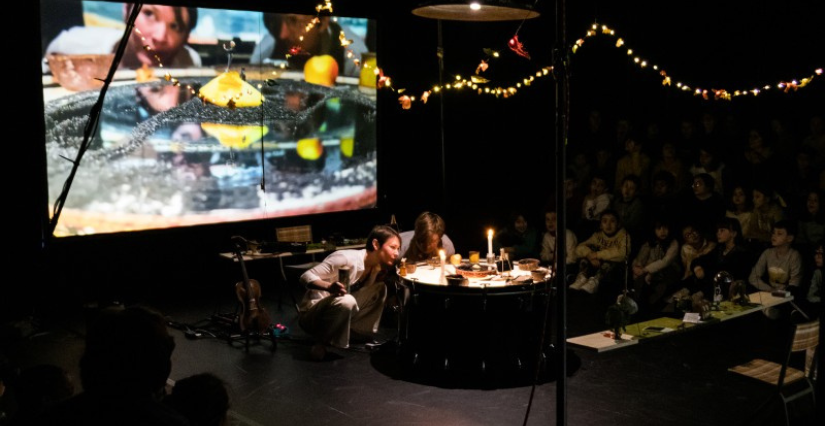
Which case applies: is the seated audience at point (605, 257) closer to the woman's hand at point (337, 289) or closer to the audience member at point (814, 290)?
the audience member at point (814, 290)

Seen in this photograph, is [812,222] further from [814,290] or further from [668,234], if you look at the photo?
[668,234]

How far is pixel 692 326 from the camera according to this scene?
484cm

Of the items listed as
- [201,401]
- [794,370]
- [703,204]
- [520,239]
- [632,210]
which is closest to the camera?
[201,401]

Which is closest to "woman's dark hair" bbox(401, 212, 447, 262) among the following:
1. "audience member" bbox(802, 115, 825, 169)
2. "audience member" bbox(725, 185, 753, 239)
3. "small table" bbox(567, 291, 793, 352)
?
"small table" bbox(567, 291, 793, 352)

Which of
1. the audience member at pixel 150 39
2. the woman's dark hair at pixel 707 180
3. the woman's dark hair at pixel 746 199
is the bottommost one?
the woman's dark hair at pixel 746 199

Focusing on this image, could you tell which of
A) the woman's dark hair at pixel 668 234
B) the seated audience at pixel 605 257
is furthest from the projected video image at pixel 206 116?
the woman's dark hair at pixel 668 234

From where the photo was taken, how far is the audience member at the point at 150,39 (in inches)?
305

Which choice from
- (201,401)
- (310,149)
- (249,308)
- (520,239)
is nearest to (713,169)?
(520,239)

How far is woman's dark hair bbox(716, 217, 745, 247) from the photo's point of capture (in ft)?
23.6

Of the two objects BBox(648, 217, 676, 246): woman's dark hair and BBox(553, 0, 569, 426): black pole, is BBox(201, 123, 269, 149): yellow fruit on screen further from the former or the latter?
BBox(553, 0, 569, 426): black pole

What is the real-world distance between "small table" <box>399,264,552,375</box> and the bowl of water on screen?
3.85m

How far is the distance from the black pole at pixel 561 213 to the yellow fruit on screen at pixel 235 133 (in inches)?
255

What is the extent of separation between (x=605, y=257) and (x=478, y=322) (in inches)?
125

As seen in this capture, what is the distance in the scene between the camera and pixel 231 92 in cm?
873
